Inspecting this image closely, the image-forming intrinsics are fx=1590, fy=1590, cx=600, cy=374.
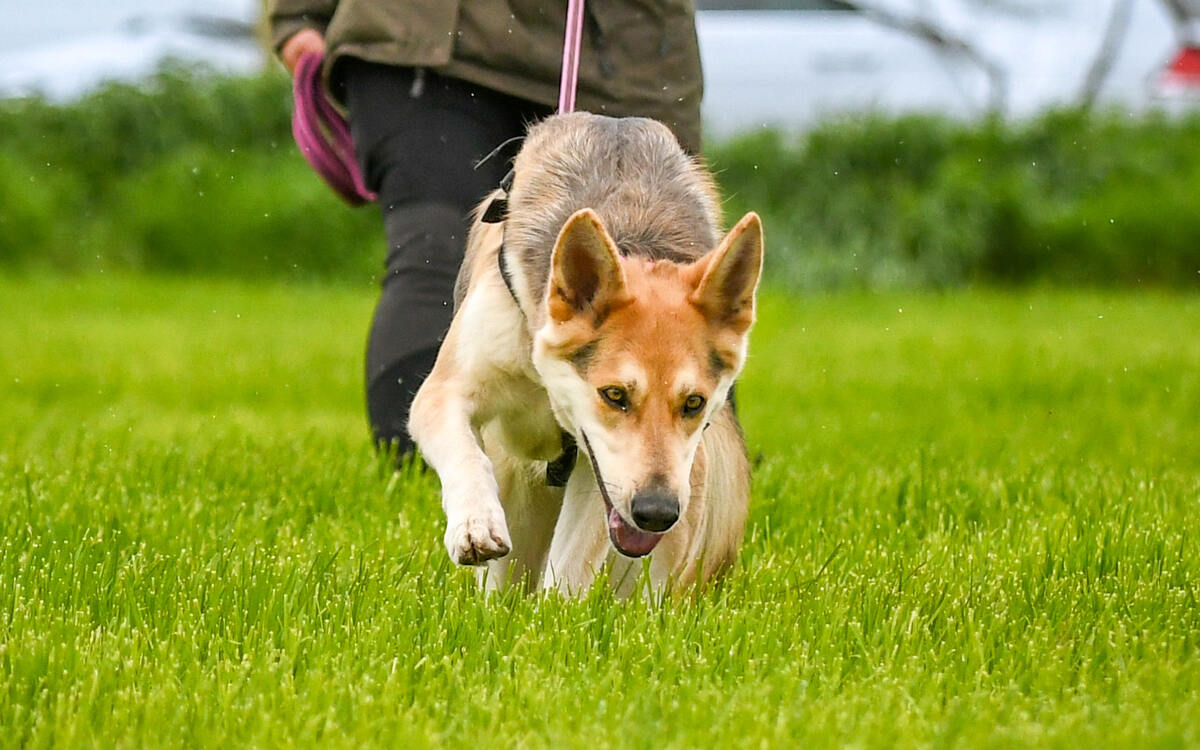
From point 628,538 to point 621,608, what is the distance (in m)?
0.15

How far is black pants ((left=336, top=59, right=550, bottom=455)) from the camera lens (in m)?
4.46

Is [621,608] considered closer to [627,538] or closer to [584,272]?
[627,538]

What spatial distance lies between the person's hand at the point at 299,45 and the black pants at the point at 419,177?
306 mm

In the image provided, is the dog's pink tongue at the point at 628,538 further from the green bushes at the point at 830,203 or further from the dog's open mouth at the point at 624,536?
the green bushes at the point at 830,203

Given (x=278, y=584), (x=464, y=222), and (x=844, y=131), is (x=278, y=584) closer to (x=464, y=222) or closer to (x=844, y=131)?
(x=464, y=222)

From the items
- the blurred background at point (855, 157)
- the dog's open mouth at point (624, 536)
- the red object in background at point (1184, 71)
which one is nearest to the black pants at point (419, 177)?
the dog's open mouth at point (624, 536)

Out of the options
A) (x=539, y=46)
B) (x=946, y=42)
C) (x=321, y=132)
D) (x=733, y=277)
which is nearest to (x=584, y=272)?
(x=733, y=277)

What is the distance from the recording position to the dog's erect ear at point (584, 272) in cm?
328

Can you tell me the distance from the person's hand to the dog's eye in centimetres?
213

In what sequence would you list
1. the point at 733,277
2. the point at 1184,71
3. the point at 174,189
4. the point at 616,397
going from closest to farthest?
the point at 616,397 → the point at 733,277 → the point at 174,189 → the point at 1184,71

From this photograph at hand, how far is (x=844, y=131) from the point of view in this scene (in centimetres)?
1309

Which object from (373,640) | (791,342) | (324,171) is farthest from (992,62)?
(373,640)

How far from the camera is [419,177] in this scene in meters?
4.48

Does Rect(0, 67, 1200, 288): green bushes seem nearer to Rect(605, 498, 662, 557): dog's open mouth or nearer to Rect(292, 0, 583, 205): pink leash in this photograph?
Rect(292, 0, 583, 205): pink leash
